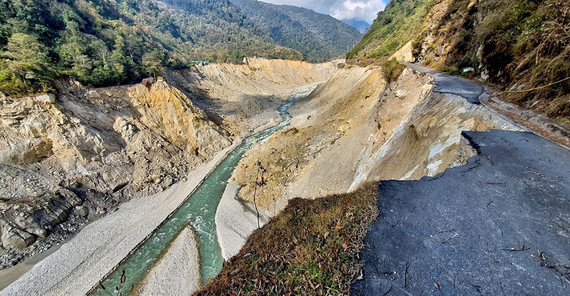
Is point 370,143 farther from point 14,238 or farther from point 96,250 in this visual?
point 14,238

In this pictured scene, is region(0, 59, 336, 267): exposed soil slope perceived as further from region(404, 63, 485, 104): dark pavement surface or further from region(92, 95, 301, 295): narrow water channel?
region(404, 63, 485, 104): dark pavement surface

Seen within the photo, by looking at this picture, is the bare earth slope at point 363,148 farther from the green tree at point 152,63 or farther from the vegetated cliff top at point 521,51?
the green tree at point 152,63

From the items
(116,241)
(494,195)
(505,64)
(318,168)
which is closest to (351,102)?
(318,168)

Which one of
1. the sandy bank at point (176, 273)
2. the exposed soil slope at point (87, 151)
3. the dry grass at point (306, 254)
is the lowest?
the sandy bank at point (176, 273)

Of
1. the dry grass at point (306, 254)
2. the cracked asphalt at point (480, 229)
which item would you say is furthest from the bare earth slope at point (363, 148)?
the dry grass at point (306, 254)

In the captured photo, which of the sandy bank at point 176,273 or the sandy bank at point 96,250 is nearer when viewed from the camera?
the sandy bank at point 176,273

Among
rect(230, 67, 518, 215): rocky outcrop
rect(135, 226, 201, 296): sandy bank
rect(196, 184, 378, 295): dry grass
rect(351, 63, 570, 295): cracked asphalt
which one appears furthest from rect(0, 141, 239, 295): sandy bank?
rect(351, 63, 570, 295): cracked asphalt
